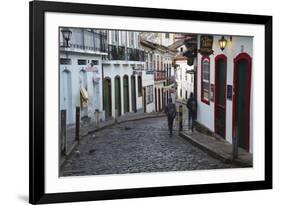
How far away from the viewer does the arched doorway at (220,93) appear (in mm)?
2824

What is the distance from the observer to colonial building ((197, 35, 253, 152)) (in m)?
2.80

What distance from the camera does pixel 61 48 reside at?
246 cm

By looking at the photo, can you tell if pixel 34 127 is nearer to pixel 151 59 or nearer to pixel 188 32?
pixel 151 59

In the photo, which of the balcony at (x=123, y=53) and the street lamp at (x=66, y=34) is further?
the balcony at (x=123, y=53)

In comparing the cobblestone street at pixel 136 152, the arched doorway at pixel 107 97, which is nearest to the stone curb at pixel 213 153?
the cobblestone street at pixel 136 152

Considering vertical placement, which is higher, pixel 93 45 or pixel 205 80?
pixel 93 45

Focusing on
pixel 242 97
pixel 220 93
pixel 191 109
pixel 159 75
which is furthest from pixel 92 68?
pixel 242 97

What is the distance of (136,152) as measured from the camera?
2.63 meters

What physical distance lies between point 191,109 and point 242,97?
338 mm

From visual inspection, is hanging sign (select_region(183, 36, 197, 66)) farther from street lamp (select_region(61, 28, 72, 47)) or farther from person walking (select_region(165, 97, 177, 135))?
street lamp (select_region(61, 28, 72, 47))

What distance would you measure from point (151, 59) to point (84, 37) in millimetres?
413

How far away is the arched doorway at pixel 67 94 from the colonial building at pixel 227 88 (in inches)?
31.0

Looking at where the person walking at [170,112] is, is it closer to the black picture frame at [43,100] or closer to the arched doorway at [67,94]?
the black picture frame at [43,100]

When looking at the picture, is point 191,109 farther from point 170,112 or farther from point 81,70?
point 81,70
